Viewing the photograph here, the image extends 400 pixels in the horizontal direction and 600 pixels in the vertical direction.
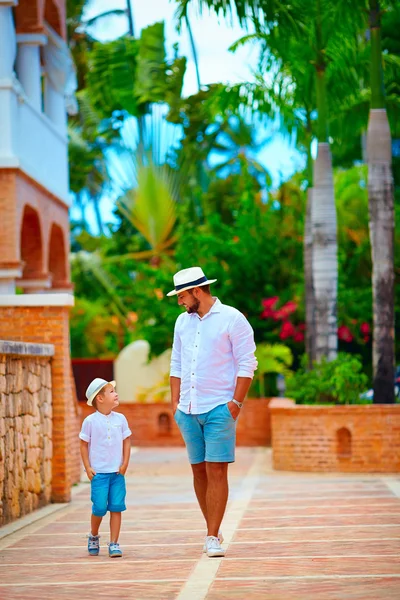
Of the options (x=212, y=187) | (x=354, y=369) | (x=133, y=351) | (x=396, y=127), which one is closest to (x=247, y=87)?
(x=396, y=127)

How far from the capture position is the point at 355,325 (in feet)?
79.0

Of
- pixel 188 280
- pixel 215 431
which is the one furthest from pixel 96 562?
pixel 188 280

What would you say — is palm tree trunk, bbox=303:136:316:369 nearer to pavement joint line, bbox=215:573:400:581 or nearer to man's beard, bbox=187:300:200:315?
man's beard, bbox=187:300:200:315

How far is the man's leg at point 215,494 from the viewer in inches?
354

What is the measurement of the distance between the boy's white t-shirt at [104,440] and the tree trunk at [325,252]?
9.92 m

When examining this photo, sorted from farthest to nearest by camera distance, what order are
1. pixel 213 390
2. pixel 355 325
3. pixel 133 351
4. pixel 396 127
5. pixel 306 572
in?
pixel 133 351 → pixel 355 325 → pixel 396 127 → pixel 213 390 → pixel 306 572

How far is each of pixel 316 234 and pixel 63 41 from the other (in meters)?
5.56

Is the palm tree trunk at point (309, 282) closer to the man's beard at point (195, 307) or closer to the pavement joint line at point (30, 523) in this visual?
the pavement joint line at point (30, 523)

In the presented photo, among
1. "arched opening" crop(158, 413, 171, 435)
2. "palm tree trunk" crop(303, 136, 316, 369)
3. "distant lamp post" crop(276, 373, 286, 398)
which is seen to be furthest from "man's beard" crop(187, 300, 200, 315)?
"distant lamp post" crop(276, 373, 286, 398)

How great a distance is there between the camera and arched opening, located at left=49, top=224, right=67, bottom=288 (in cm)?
2142

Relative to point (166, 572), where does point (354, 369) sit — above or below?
above

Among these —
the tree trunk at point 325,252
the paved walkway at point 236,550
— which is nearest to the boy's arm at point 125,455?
the paved walkway at point 236,550

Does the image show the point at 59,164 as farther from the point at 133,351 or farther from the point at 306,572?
the point at 306,572

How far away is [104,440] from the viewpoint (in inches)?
372
